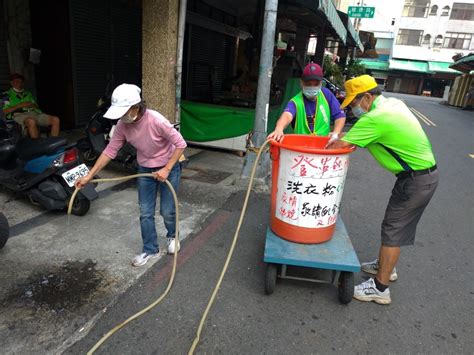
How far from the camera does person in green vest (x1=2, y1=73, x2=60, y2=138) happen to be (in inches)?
222

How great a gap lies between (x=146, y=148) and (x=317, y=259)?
1.66m

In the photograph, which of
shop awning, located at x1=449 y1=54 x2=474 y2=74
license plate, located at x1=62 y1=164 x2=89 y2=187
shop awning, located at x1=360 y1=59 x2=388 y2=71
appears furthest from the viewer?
shop awning, located at x1=360 y1=59 x2=388 y2=71

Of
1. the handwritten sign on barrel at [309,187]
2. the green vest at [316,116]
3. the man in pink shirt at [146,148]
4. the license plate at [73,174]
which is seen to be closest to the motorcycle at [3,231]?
the license plate at [73,174]

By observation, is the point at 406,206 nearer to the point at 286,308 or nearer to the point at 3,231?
the point at 286,308

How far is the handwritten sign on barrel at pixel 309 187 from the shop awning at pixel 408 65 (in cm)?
5367

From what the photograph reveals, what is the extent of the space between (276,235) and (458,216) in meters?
3.45

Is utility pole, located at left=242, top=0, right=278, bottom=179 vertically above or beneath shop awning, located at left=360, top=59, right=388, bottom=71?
beneath

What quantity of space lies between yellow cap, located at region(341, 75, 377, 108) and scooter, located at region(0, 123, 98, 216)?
2.99 meters

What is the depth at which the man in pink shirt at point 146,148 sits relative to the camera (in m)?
2.73

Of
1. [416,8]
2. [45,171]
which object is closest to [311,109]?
[45,171]

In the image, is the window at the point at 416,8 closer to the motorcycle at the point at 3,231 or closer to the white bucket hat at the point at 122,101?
the white bucket hat at the point at 122,101

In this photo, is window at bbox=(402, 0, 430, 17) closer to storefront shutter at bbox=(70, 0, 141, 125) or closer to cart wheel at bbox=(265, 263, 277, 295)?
storefront shutter at bbox=(70, 0, 141, 125)

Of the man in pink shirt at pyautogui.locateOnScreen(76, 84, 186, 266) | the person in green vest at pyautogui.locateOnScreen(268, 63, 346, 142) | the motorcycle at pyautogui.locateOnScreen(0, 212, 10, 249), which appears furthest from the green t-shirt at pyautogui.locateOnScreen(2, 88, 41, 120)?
the person in green vest at pyautogui.locateOnScreen(268, 63, 346, 142)

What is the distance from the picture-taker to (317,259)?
9.48ft
